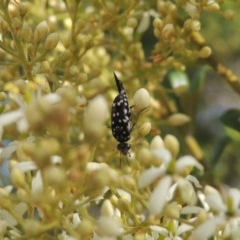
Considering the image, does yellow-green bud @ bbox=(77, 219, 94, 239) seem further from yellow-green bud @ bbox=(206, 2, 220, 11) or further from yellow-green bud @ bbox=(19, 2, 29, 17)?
yellow-green bud @ bbox=(206, 2, 220, 11)

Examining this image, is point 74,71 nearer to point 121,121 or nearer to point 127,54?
point 121,121

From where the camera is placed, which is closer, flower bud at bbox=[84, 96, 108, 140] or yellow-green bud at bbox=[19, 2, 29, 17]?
flower bud at bbox=[84, 96, 108, 140]

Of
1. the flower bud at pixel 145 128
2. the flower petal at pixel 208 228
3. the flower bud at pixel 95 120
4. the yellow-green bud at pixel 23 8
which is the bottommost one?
the flower petal at pixel 208 228

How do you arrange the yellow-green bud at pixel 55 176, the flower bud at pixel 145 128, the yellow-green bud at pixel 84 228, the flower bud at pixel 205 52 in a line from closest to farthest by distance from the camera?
1. the yellow-green bud at pixel 55 176
2. the yellow-green bud at pixel 84 228
3. the flower bud at pixel 145 128
4. the flower bud at pixel 205 52

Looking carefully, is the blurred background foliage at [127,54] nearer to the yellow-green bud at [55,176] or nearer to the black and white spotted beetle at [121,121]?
the black and white spotted beetle at [121,121]

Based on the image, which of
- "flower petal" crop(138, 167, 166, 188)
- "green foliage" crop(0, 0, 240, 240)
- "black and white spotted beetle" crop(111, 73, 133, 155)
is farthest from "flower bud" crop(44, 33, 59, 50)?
"flower petal" crop(138, 167, 166, 188)

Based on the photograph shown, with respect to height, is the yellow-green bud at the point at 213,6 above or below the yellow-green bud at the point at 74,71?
above

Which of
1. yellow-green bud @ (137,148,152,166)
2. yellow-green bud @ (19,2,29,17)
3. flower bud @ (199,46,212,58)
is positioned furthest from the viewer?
flower bud @ (199,46,212,58)

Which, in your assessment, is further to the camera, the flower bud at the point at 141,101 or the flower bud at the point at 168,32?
the flower bud at the point at 168,32

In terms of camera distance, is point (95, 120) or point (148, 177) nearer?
point (95, 120)

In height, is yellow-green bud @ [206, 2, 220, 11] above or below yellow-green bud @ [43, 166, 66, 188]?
above

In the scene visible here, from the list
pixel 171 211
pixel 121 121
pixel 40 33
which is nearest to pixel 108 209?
pixel 121 121

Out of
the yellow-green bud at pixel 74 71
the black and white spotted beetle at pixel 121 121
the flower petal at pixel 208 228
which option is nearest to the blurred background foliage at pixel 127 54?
the yellow-green bud at pixel 74 71
